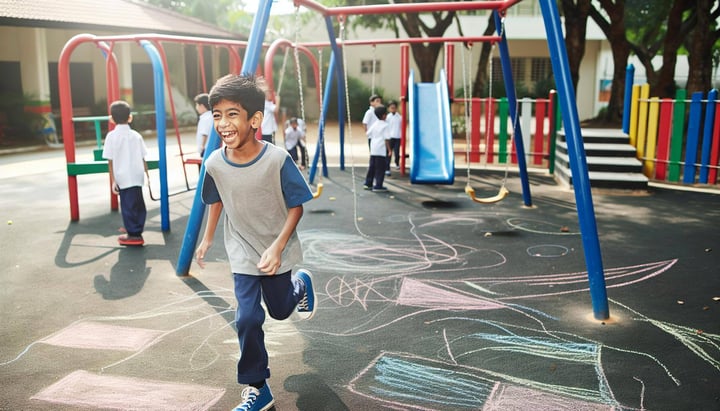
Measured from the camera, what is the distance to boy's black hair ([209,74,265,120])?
3445 mm

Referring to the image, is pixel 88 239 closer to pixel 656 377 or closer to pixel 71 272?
pixel 71 272

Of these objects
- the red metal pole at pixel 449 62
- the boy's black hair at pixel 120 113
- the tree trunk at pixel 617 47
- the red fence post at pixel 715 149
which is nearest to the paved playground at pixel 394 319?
the boy's black hair at pixel 120 113

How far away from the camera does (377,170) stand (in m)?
11.1

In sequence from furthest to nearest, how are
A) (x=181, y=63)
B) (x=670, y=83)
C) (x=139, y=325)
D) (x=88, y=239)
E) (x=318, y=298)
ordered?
(x=181, y=63), (x=670, y=83), (x=88, y=239), (x=318, y=298), (x=139, y=325)

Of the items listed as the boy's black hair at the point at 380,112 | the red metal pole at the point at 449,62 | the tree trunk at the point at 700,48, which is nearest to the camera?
the boy's black hair at the point at 380,112

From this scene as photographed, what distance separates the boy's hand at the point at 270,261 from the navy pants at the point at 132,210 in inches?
170

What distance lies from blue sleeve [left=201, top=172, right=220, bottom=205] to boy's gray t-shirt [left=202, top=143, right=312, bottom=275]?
5cm

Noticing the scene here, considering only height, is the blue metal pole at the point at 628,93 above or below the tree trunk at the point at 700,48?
→ below

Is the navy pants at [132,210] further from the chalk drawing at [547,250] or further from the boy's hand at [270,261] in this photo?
the boy's hand at [270,261]

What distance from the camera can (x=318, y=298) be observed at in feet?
18.1

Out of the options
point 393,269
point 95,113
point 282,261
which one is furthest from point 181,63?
point 282,261

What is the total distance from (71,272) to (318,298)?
2.47m

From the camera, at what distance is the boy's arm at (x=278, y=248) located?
11.2ft

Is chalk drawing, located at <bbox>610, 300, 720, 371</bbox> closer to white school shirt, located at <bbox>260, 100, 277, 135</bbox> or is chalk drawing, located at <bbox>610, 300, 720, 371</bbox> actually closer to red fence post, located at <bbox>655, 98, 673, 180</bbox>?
white school shirt, located at <bbox>260, 100, 277, 135</bbox>
